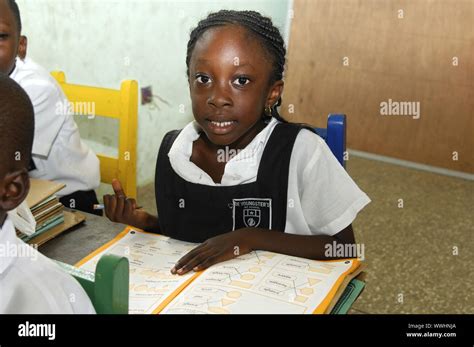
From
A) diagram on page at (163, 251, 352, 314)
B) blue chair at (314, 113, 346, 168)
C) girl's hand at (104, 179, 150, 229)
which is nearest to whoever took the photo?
diagram on page at (163, 251, 352, 314)

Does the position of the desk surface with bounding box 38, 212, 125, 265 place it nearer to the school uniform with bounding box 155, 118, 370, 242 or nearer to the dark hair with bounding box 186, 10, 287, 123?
the school uniform with bounding box 155, 118, 370, 242

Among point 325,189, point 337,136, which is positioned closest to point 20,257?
point 325,189

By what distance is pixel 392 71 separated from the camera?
121 inches

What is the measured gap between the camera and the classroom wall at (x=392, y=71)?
9.49 ft

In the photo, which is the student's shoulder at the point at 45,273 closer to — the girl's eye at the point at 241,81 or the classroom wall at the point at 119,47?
the girl's eye at the point at 241,81

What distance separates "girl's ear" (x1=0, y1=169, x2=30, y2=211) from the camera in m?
0.64

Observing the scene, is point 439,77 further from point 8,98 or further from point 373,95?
point 8,98

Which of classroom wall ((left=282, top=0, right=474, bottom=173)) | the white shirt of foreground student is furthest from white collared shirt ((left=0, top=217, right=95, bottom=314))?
classroom wall ((left=282, top=0, right=474, bottom=173))

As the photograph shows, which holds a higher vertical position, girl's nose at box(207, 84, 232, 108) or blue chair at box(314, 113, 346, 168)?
girl's nose at box(207, 84, 232, 108)

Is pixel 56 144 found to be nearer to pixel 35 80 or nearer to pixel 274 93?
pixel 35 80

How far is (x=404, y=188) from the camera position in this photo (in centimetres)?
286

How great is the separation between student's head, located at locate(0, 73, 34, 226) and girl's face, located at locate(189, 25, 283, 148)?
1.44ft
